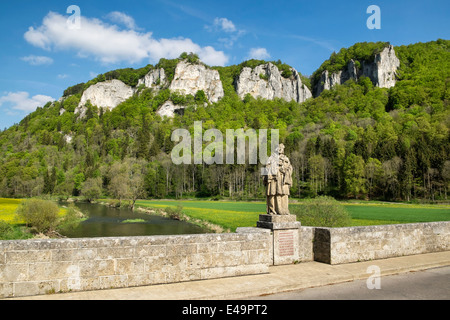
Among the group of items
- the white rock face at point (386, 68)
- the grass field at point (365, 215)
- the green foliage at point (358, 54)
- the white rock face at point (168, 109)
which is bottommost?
the grass field at point (365, 215)

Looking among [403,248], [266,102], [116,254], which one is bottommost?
[403,248]

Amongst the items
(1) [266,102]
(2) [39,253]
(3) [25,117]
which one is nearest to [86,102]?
(3) [25,117]

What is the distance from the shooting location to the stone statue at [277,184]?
377 inches

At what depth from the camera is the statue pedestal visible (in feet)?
30.0

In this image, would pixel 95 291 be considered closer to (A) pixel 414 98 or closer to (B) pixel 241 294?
(B) pixel 241 294

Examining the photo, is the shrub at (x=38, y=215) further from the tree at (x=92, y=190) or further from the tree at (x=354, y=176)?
the tree at (x=354, y=176)

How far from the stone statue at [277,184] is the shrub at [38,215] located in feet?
94.1

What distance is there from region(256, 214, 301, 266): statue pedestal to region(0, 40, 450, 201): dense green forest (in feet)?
191

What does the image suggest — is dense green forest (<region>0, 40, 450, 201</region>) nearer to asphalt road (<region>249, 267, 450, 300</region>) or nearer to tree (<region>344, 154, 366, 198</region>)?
tree (<region>344, 154, 366, 198</region>)

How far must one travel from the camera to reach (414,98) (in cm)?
13025

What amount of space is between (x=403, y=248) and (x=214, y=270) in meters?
7.39

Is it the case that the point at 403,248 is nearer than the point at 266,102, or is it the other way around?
the point at 403,248

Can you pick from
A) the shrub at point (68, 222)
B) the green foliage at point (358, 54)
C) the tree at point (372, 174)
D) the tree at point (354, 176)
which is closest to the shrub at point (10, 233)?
the shrub at point (68, 222)
